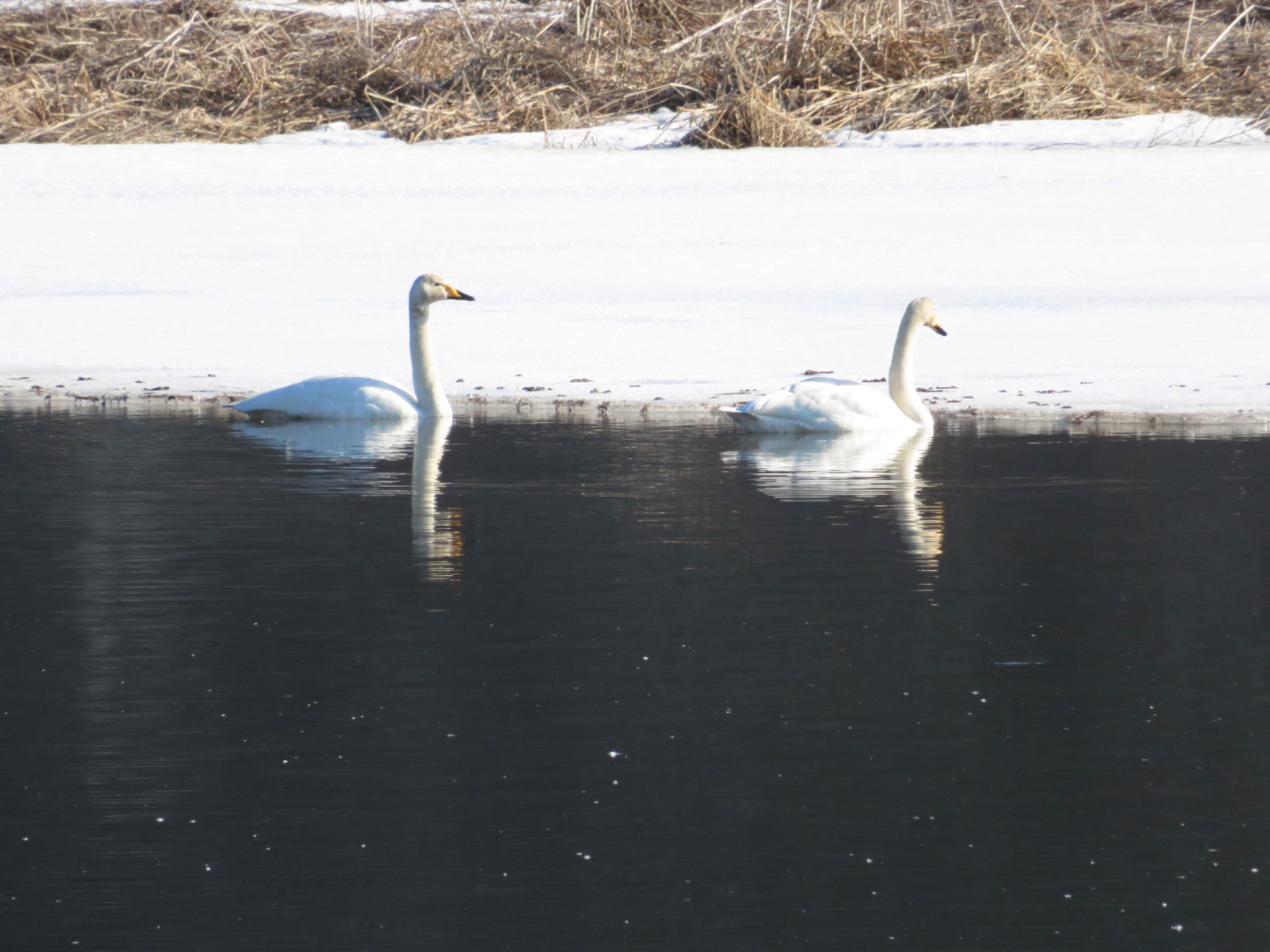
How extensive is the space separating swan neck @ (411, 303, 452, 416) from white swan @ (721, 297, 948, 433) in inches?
54.9

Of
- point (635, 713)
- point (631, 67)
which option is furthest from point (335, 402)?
point (631, 67)

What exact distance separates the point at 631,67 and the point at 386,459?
1179cm

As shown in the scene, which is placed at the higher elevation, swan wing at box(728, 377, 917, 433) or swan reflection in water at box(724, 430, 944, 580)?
swan wing at box(728, 377, 917, 433)

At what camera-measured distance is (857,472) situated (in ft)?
29.1

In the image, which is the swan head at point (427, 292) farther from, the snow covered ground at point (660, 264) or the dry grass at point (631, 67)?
the dry grass at point (631, 67)

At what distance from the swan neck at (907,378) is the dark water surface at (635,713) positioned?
1786 mm

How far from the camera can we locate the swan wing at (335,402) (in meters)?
10.2

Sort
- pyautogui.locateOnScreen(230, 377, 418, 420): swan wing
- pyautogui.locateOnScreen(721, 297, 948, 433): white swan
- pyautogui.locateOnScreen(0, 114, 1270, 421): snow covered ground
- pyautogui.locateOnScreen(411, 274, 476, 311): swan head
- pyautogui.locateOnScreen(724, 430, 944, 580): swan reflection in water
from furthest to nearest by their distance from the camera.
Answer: pyautogui.locateOnScreen(0, 114, 1270, 421): snow covered ground
pyautogui.locateOnScreen(411, 274, 476, 311): swan head
pyautogui.locateOnScreen(230, 377, 418, 420): swan wing
pyautogui.locateOnScreen(721, 297, 948, 433): white swan
pyautogui.locateOnScreen(724, 430, 944, 580): swan reflection in water

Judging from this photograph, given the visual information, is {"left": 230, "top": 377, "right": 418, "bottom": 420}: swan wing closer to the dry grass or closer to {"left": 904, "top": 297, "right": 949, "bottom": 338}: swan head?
{"left": 904, "top": 297, "right": 949, "bottom": 338}: swan head

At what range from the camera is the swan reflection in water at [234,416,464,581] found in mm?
7012

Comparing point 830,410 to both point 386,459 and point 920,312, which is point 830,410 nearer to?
point 920,312

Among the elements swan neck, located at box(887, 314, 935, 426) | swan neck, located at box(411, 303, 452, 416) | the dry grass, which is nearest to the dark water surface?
swan neck, located at box(887, 314, 935, 426)

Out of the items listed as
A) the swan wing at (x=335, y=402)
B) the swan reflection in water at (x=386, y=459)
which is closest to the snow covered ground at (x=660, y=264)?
the swan wing at (x=335, y=402)

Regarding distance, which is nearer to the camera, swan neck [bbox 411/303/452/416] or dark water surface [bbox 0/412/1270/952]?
dark water surface [bbox 0/412/1270/952]
